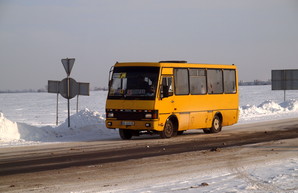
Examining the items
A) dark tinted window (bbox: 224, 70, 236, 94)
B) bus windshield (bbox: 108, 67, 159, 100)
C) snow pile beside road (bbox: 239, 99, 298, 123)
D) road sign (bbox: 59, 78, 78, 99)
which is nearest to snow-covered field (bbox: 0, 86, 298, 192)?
snow pile beside road (bbox: 239, 99, 298, 123)

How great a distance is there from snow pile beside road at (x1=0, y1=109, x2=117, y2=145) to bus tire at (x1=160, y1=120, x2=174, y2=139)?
8.60ft

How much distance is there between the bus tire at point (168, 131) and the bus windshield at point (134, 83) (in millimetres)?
1432

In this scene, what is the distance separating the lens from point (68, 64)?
2458 centimetres

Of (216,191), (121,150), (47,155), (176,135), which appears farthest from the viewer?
(176,135)

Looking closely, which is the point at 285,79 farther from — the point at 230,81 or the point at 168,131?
the point at 168,131

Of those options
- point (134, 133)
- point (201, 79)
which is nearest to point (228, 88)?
point (201, 79)

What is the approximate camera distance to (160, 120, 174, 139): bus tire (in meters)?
21.0

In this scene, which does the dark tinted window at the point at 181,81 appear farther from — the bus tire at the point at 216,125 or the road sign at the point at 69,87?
the road sign at the point at 69,87

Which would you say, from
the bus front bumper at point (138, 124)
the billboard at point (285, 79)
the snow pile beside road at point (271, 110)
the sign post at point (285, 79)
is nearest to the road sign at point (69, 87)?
the bus front bumper at point (138, 124)

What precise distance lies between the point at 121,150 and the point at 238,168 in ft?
16.7

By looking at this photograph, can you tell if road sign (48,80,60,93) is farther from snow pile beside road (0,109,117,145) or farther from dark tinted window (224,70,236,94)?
dark tinted window (224,70,236,94)

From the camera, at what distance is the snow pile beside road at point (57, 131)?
20750 mm

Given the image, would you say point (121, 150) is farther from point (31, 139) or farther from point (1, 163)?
point (31, 139)

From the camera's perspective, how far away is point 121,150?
1702cm
